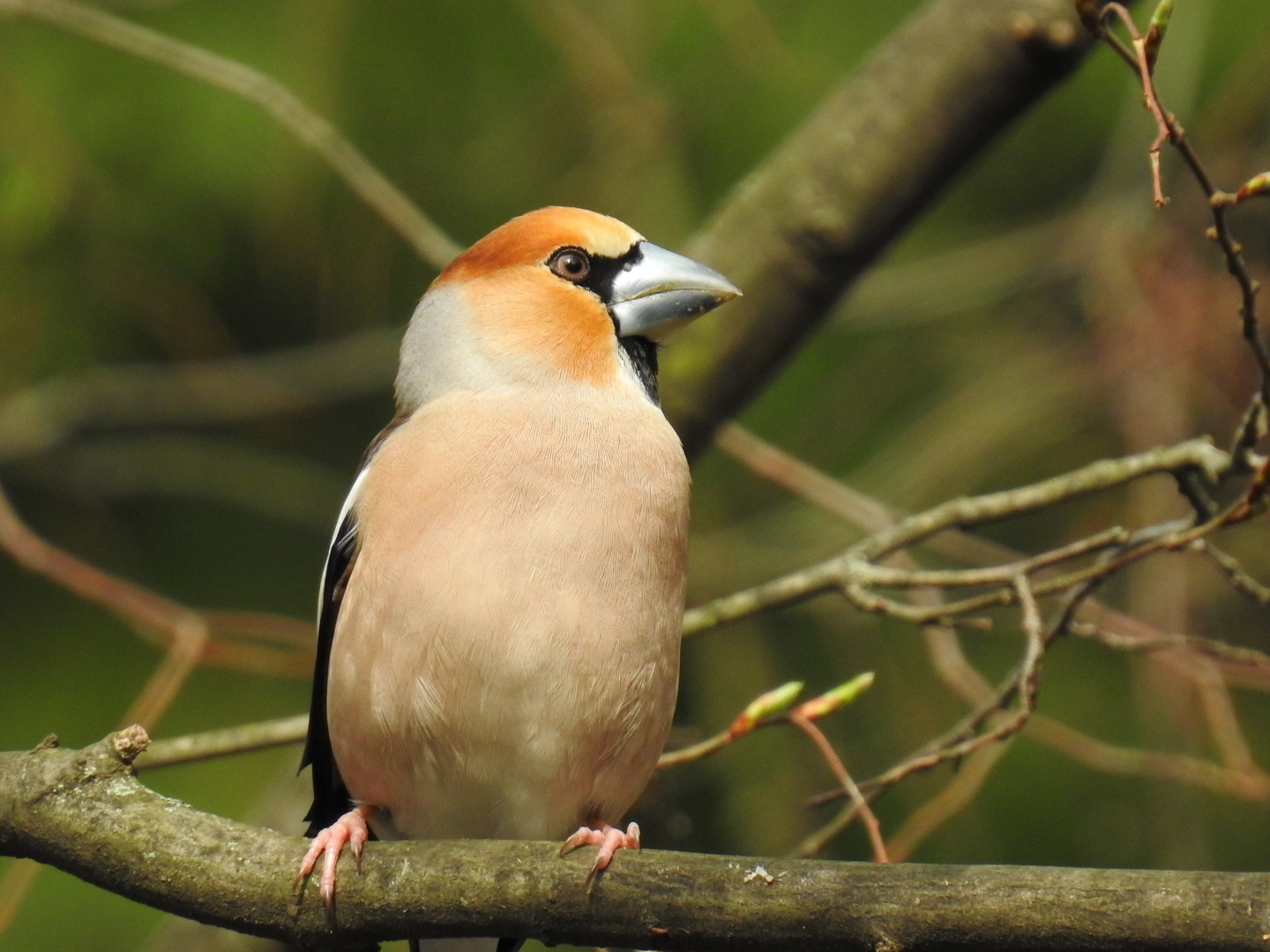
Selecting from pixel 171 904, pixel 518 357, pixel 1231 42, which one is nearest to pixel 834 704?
pixel 518 357

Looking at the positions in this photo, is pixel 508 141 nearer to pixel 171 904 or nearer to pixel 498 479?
pixel 498 479

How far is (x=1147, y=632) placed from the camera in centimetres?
307

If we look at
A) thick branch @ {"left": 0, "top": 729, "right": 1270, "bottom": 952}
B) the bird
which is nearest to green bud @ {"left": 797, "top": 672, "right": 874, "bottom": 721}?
the bird

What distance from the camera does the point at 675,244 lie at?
443 cm

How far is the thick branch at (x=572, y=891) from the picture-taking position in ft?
5.18

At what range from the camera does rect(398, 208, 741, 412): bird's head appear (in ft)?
8.58

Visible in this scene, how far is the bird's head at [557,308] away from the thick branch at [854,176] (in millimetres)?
503

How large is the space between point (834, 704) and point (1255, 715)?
2.87 metres

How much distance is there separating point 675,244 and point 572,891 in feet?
9.68

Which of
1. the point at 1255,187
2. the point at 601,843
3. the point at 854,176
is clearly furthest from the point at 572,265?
the point at 1255,187

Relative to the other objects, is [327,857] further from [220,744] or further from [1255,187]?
[1255,187]

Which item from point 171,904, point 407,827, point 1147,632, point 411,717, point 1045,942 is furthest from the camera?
point 1147,632

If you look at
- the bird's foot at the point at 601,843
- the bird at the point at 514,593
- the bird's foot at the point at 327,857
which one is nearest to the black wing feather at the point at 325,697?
the bird at the point at 514,593

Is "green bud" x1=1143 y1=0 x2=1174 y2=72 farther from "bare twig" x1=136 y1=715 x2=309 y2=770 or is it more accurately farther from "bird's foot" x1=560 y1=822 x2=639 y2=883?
"bare twig" x1=136 y1=715 x2=309 y2=770
